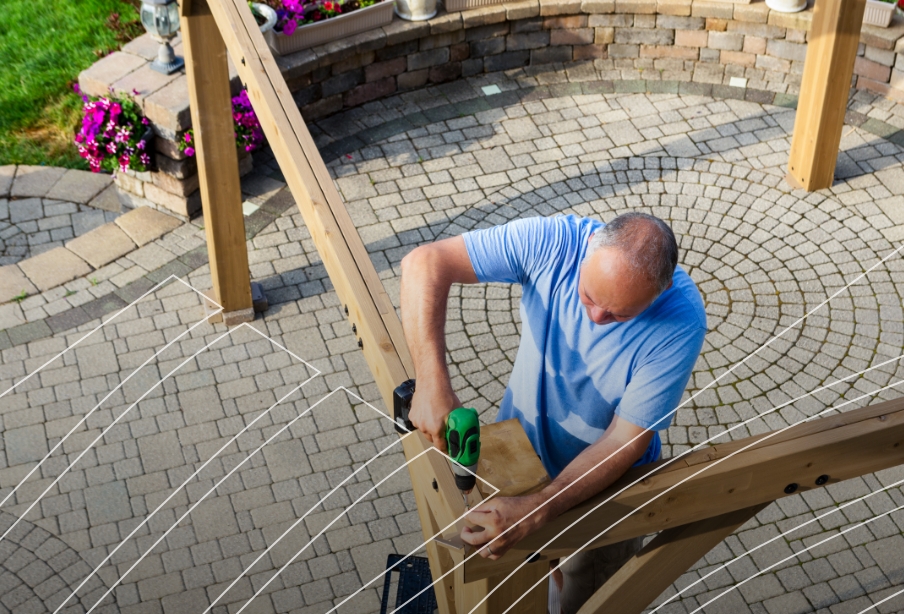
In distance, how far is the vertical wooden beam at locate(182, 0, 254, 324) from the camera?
5582mm

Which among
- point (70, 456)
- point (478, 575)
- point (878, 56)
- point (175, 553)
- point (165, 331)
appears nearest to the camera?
point (478, 575)

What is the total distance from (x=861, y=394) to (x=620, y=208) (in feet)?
7.37

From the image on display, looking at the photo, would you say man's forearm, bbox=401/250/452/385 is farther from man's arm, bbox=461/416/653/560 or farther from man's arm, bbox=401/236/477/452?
man's arm, bbox=461/416/653/560

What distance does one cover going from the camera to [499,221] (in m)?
7.36

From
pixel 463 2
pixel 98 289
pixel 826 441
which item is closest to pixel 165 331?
pixel 98 289

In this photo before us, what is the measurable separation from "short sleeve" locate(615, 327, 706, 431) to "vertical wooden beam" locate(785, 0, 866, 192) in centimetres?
440

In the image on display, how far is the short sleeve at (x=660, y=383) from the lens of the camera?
318 cm

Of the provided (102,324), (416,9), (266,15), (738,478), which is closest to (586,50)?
(416,9)

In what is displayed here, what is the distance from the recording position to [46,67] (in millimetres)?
9000

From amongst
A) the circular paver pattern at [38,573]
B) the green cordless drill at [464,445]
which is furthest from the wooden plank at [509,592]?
the circular paver pattern at [38,573]

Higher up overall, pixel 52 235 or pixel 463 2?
pixel 463 2

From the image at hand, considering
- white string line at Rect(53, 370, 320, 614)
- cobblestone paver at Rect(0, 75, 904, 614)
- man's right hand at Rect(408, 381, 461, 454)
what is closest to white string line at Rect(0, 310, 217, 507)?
cobblestone paver at Rect(0, 75, 904, 614)

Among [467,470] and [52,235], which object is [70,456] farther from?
[467,470]

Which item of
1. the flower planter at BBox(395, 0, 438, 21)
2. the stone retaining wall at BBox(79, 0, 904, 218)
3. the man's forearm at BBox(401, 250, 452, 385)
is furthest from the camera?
the flower planter at BBox(395, 0, 438, 21)
